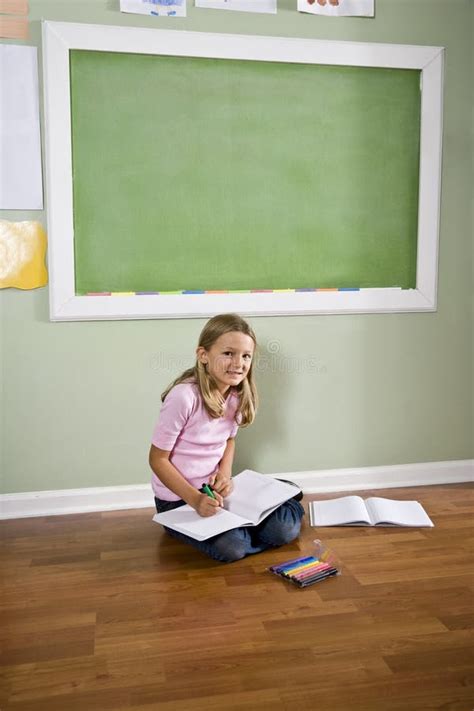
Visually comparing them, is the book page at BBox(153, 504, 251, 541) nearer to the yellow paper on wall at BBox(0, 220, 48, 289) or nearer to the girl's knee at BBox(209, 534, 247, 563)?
the girl's knee at BBox(209, 534, 247, 563)

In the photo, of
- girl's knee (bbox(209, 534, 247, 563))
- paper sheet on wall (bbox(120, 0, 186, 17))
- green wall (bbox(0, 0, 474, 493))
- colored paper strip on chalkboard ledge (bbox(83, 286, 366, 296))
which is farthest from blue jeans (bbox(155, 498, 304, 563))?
paper sheet on wall (bbox(120, 0, 186, 17))

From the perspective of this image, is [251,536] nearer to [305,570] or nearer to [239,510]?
[239,510]

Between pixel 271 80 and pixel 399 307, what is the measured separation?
867 mm

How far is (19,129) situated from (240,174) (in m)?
0.69

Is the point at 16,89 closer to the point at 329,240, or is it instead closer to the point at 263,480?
the point at 329,240

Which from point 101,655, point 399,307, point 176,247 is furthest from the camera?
point 399,307

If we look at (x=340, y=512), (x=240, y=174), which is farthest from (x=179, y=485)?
(x=240, y=174)

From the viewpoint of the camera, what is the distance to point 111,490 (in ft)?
7.73

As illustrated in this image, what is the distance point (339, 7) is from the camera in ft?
7.71

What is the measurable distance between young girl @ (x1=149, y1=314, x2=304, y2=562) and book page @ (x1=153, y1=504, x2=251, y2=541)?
0.08 ft

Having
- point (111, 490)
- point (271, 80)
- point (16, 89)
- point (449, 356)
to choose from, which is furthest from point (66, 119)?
point (449, 356)

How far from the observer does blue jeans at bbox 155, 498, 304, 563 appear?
1912 millimetres

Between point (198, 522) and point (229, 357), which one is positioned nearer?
point (198, 522)

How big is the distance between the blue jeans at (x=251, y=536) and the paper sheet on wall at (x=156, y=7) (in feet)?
4.85
